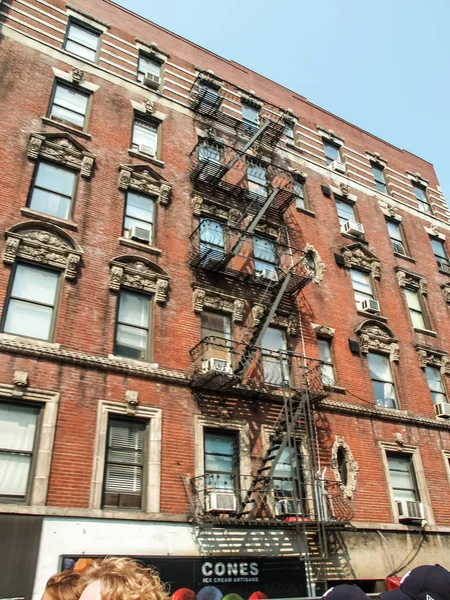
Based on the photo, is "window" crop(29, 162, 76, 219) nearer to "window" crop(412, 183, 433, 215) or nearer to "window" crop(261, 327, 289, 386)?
"window" crop(261, 327, 289, 386)

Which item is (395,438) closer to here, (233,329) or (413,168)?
(233,329)

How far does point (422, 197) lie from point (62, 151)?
20.1 meters

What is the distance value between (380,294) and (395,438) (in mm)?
6087

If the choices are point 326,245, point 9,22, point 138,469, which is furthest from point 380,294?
point 9,22

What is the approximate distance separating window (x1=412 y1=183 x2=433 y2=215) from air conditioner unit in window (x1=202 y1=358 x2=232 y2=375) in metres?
18.0

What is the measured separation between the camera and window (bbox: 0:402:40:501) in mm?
10897

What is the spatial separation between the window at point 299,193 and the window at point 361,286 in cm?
357

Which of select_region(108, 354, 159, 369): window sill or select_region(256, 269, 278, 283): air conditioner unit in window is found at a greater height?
select_region(256, 269, 278, 283): air conditioner unit in window

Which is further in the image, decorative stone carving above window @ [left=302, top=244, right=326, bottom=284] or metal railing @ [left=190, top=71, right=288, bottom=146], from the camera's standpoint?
metal railing @ [left=190, top=71, right=288, bottom=146]

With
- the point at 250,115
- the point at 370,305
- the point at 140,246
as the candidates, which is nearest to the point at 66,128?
the point at 140,246

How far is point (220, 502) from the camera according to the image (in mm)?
12242

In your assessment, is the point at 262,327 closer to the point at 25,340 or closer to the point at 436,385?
the point at 25,340

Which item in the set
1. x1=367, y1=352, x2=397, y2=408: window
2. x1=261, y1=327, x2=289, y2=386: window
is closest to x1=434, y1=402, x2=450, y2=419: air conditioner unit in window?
x1=367, y1=352, x2=397, y2=408: window

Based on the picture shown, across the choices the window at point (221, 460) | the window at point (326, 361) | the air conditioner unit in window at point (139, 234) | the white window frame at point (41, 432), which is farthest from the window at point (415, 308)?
the white window frame at point (41, 432)
